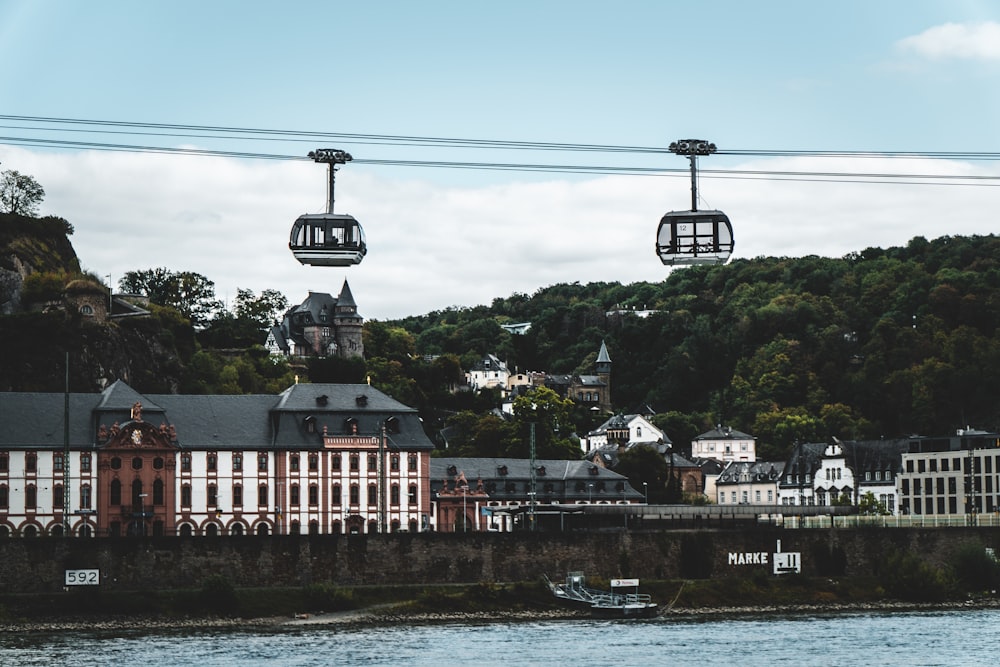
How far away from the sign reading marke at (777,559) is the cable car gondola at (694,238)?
5541 cm

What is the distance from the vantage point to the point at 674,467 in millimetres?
182500

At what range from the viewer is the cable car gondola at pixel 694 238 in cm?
4597

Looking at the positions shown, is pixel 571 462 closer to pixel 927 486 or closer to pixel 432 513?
pixel 432 513

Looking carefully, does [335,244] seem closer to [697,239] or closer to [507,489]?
[697,239]

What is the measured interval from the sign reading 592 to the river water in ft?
22.4

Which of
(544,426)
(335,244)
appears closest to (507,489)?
(544,426)

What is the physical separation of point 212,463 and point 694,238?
69952 mm

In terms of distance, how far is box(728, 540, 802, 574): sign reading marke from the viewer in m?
99.6

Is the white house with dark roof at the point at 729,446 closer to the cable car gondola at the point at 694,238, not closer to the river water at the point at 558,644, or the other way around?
the river water at the point at 558,644

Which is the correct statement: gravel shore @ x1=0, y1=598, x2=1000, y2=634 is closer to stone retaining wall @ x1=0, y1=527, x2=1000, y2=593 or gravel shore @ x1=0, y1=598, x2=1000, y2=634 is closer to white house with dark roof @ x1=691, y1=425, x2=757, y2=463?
stone retaining wall @ x1=0, y1=527, x2=1000, y2=593

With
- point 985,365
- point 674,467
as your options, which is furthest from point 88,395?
point 985,365

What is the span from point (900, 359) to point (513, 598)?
358ft

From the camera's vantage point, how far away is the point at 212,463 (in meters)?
111

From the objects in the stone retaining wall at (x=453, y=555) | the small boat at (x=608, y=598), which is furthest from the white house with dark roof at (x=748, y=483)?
the small boat at (x=608, y=598)
